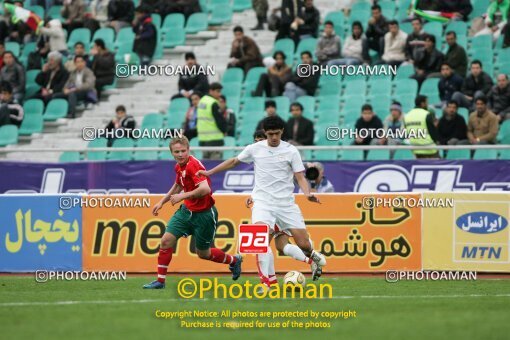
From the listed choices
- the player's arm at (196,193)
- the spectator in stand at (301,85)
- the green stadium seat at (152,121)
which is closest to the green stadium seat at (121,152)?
the green stadium seat at (152,121)

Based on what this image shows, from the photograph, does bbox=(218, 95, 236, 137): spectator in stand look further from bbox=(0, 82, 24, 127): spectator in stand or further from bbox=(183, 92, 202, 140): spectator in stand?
bbox=(0, 82, 24, 127): spectator in stand

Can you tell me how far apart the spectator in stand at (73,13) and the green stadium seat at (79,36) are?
0.86 ft

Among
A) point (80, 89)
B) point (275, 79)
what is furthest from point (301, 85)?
point (80, 89)

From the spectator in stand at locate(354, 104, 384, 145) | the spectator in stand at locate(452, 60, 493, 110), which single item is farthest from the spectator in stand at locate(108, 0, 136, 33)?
the spectator in stand at locate(452, 60, 493, 110)

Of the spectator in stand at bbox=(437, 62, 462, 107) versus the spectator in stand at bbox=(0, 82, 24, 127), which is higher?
the spectator in stand at bbox=(437, 62, 462, 107)

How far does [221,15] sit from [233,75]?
3323 millimetres

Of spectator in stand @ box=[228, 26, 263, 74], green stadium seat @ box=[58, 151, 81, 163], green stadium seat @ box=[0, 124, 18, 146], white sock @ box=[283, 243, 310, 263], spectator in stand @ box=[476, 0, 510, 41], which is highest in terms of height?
spectator in stand @ box=[476, 0, 510, 41]

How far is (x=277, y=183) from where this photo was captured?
48.8 feet

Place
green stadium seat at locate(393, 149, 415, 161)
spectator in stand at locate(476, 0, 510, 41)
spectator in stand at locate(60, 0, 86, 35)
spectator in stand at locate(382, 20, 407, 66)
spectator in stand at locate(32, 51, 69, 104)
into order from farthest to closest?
1. spectator in stand at locate(60, 0, 86, 35)
2. spectator in stand at locate(32, 51, 69, 104)
3. spectator in stand at locate(476, 0, 510, 41)
4. spectator in stand at locate(382, 20, 407, 66)
5. green stadium seat at locate(393, 149, 415, 161)

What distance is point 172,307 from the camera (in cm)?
1320

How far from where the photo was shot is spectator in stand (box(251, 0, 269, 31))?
27344 mm

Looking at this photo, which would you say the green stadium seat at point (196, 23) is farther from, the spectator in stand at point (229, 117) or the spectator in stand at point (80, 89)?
the spectator in stand at point (229, 117)

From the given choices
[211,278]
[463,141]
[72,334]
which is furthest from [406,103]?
[72,334]

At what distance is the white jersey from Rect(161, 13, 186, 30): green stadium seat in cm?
1386
